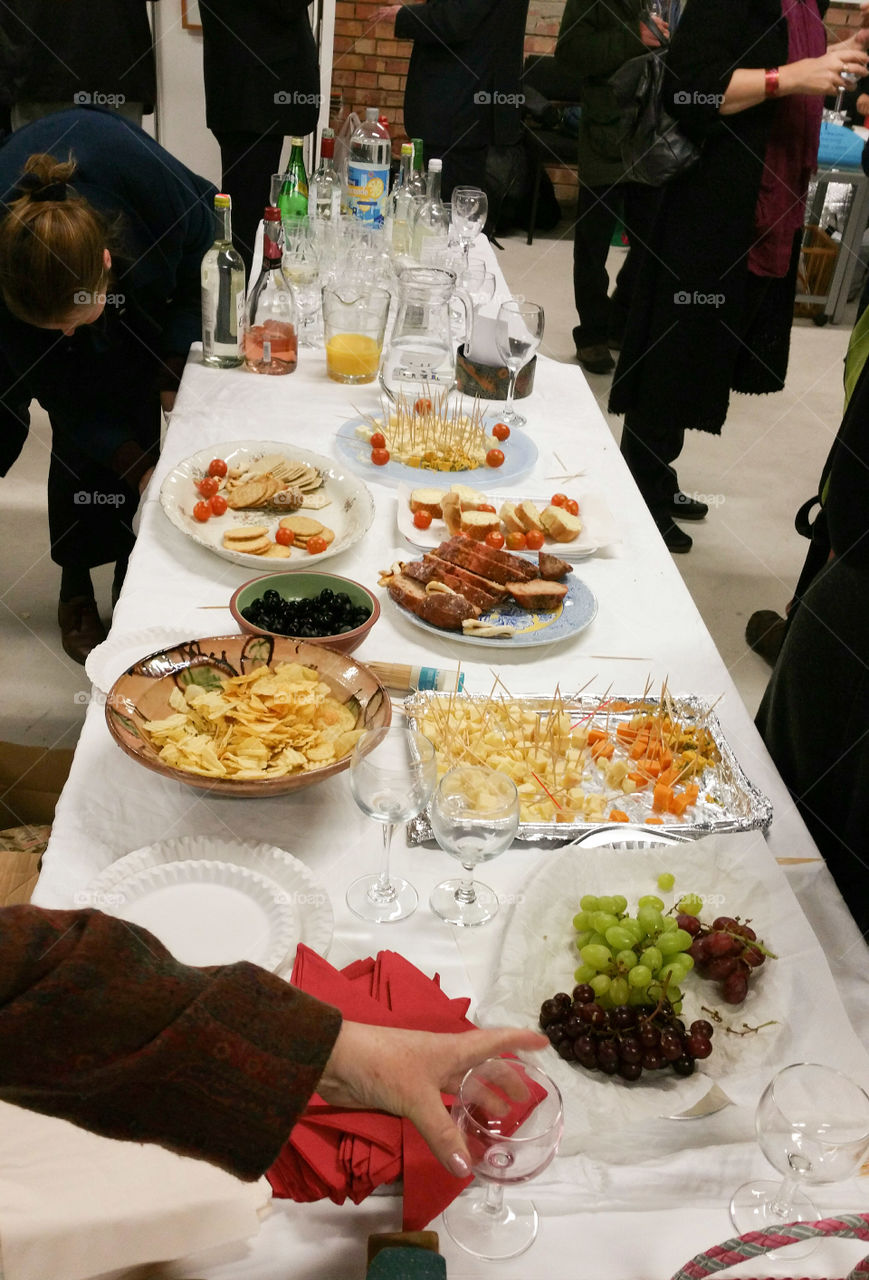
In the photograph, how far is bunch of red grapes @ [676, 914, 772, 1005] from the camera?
105 centimetres

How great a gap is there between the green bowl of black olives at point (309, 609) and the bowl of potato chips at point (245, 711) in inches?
2.2

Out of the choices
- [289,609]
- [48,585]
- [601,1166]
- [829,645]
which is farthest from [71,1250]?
[48,585]

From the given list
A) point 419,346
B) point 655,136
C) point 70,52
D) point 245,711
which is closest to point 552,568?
point 245,711

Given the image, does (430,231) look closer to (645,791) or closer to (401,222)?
(401,222)

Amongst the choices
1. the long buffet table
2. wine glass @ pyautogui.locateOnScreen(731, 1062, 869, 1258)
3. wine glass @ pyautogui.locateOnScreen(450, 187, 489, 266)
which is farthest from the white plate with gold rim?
wine glass @ pyautogui.locateOnScreen(450, 187, 489, 266)

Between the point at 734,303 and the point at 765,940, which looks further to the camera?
the point at 734,303

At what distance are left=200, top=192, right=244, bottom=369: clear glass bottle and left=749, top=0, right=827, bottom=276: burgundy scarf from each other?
4.56ft

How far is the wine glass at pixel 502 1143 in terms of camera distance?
81 cm

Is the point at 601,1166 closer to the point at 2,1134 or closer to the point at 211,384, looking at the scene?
the point at 2,1134

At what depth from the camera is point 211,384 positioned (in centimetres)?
240

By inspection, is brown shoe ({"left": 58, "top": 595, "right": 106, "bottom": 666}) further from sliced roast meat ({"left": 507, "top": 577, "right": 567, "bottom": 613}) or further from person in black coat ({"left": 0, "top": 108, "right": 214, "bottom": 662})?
sliced roast meat ({"left": 507, "top": 577, "right": 567, "bottom": 613})

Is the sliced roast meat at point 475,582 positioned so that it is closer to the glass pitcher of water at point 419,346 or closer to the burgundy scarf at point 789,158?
the glass pitcher of water at point 419,346

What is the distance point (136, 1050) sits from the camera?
2.50 ft

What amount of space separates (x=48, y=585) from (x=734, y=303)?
214 cm
